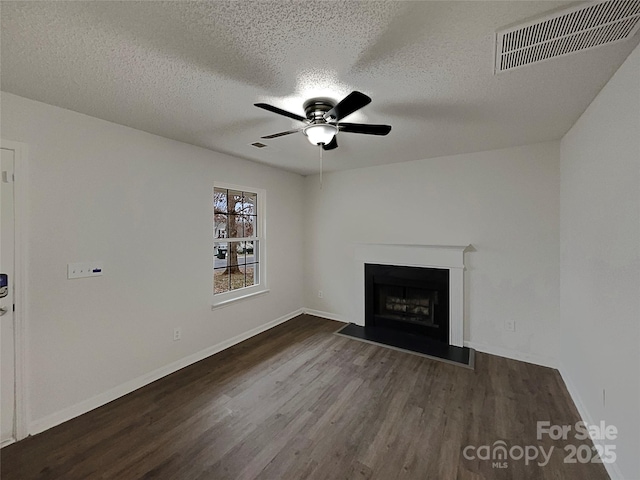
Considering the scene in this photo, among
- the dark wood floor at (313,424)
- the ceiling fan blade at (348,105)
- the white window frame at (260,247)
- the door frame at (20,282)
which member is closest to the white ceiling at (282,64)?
the ceiling fan blade at (348,105)

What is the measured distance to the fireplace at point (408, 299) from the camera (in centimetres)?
357

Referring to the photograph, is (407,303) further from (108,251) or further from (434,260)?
(108,251)

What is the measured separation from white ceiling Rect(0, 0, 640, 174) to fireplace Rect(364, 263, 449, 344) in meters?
1.95

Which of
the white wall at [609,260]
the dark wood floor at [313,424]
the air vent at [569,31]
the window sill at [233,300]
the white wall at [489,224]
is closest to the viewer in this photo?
the air vent at [569,31]

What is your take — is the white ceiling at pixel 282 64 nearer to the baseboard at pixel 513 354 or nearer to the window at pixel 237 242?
the window at pixel 237 242

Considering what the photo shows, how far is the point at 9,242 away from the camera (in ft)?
6.27

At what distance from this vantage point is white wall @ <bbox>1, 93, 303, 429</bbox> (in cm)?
204

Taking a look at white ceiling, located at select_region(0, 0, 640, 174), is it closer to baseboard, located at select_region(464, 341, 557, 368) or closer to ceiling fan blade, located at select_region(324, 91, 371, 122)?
ceiling fan blade, located at select_region(324, 91, 371, 122)

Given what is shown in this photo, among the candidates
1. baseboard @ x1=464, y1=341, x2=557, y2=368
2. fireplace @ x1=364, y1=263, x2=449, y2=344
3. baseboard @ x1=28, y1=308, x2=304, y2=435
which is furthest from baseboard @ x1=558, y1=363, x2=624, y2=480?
baseboard @ x1=28, y1=308, x2=304, y2=435

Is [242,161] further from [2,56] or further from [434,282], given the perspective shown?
[434,282]

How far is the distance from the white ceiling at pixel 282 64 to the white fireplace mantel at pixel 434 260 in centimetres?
157

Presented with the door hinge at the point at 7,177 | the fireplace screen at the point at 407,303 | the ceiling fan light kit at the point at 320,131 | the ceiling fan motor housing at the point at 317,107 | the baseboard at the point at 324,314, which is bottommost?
the baseboard at the point at 324,314

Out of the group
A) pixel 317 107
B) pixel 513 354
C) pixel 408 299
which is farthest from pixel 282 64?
pixel 513 354

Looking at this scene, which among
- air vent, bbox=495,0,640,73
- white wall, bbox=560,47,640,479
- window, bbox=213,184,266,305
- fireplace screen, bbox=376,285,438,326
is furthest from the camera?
fireplace screen, bbox=376,285,438,326
